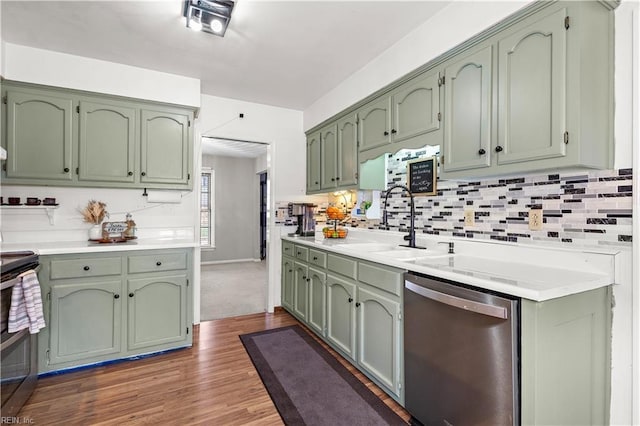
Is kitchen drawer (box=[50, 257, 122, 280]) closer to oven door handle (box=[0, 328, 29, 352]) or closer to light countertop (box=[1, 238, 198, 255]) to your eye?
light countertop (box=[1, 238, 198, 255])

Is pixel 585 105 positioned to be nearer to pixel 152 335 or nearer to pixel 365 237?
pixel 365 237

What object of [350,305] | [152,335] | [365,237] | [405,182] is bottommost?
[152,335]

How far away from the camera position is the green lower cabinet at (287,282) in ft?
11.8

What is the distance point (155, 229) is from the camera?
128 inches

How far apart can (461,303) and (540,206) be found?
2.74ft

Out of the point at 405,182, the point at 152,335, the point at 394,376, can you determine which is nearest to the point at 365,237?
the point at 405,182

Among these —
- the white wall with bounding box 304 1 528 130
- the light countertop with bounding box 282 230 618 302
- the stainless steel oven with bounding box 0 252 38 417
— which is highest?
the white wall with bounding box 304 1 528 130

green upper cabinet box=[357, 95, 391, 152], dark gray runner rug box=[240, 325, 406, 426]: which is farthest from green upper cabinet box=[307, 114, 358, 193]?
dark gray runner rug box=[240, 325, 406, 426]

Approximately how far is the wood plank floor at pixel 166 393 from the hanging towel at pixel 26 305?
52 cm

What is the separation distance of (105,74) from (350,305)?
2.93 m

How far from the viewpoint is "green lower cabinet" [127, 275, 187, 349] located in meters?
2.60

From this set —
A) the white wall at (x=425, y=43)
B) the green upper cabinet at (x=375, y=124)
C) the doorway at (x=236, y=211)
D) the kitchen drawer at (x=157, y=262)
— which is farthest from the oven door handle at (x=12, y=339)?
the doorway at (x=236, y=211)

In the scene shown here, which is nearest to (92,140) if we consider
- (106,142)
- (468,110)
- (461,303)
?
(106,142)

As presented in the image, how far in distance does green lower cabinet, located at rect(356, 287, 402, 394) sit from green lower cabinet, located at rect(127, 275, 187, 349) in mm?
1584
